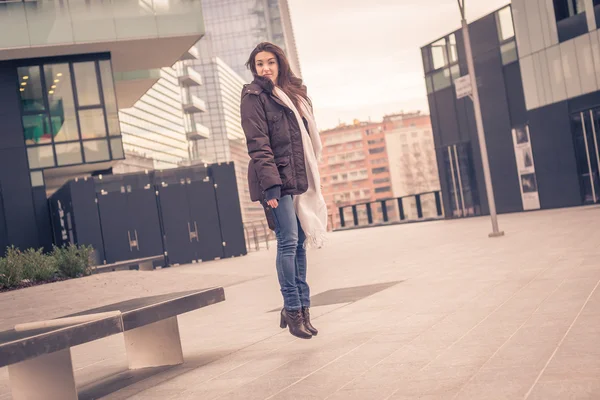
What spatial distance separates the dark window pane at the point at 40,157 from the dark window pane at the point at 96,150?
3.64 ft

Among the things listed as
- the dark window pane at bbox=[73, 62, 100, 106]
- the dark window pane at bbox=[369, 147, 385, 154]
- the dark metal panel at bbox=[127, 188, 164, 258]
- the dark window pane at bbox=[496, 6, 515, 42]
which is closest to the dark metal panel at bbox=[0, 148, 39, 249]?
the dark window pane at bbox=[73, 62, 100, 106]

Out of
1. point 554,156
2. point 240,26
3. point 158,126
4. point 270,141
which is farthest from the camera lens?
point 240,26

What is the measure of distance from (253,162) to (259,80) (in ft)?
2.34

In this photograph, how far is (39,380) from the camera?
496 centimetres

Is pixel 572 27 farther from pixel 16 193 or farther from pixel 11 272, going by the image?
pixel 11 272

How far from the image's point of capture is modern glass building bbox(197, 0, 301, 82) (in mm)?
137750

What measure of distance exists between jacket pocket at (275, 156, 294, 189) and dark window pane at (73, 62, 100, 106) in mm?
22081

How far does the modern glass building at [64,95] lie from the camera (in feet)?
86.7

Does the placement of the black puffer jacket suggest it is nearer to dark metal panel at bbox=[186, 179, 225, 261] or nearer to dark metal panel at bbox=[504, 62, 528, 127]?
dark metal panel at bbox=[186, 179, 225, 261]

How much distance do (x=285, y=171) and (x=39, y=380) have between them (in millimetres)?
2351

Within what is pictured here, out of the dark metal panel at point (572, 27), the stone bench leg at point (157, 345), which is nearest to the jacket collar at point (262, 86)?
the stone bench leg at point (157, 345)

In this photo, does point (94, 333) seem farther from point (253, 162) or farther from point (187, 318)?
point (187, 318)

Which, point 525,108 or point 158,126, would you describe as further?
point 158,126

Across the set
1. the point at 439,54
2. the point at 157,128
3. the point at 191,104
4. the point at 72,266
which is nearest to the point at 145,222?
the point at 72,266
